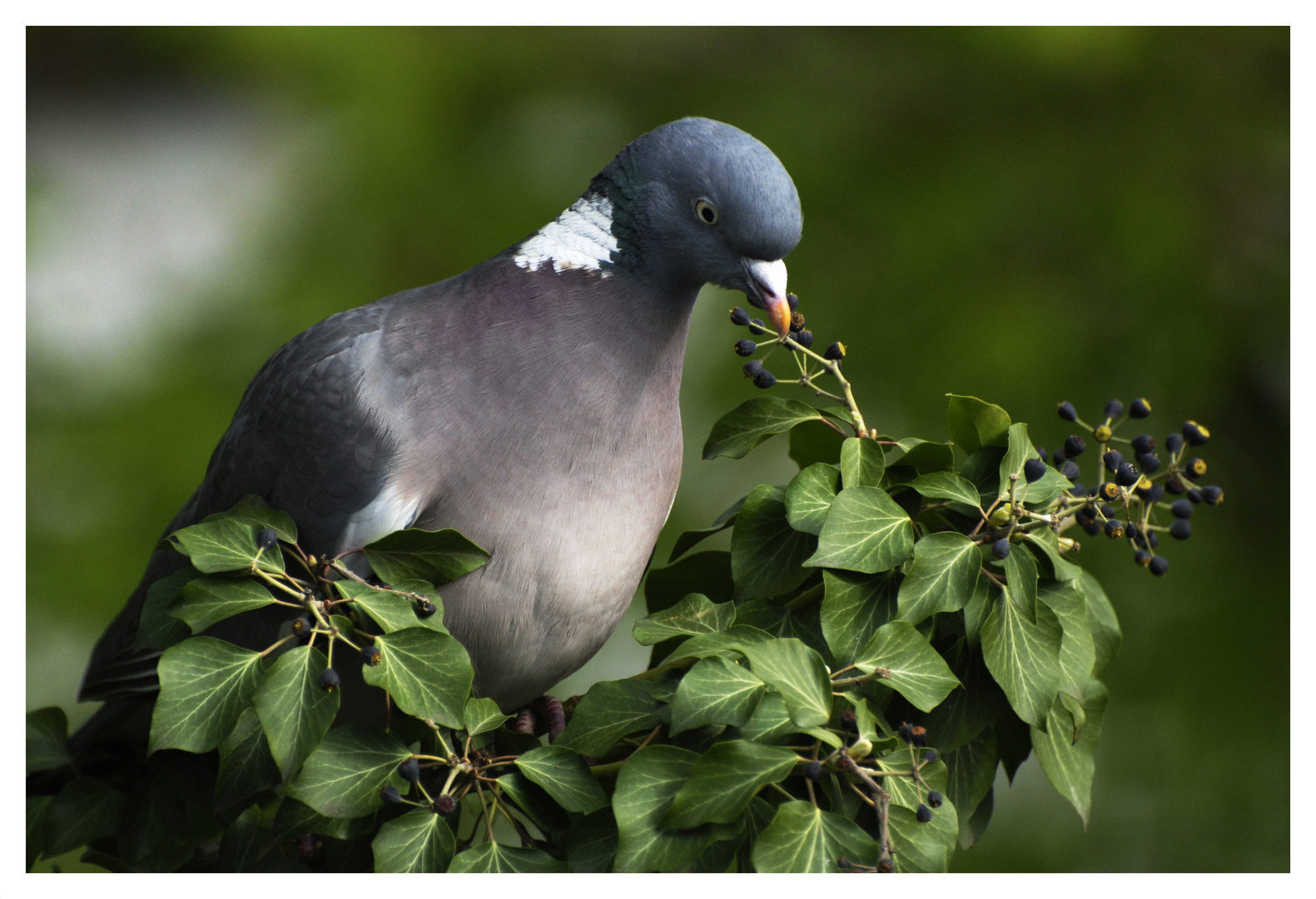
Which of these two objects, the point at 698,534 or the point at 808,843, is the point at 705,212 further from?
the point at 808,843

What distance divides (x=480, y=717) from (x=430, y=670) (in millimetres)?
63

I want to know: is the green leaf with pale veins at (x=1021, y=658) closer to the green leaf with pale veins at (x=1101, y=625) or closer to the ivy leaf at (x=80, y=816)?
the green leaf with pale veins at (x=1101, y=625)

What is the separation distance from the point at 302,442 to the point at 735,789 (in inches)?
21.6

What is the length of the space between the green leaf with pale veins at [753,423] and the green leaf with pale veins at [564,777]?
0.99ft

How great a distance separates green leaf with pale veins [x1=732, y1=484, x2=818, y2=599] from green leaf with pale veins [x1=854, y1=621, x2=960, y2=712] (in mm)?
131

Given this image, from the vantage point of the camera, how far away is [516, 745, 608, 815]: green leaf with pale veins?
74 cm

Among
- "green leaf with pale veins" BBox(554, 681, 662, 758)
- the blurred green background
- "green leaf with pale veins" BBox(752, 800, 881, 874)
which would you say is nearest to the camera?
"green leaf with pale veins" BBox(752, 800, 881, 874)

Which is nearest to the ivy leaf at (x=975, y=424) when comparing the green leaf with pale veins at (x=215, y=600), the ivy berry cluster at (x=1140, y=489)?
the ivy berry cluster at (x=1140, y=489)

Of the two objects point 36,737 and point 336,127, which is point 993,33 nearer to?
point 336,127

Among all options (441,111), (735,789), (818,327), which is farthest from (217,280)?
(735,789)

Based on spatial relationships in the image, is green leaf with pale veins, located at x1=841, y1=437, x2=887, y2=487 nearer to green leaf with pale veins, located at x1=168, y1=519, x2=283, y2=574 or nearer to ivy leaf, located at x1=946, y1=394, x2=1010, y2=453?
ivy leaf, located at x1=946, y1=394, x2=1010, y2=453

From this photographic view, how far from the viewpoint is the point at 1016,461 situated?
815 millimetres

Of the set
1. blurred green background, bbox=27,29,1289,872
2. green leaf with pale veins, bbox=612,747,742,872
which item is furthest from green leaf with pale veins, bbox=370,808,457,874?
blurred green background, bbox=27,29,1289,872

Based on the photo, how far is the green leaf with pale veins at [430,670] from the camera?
715 mm
